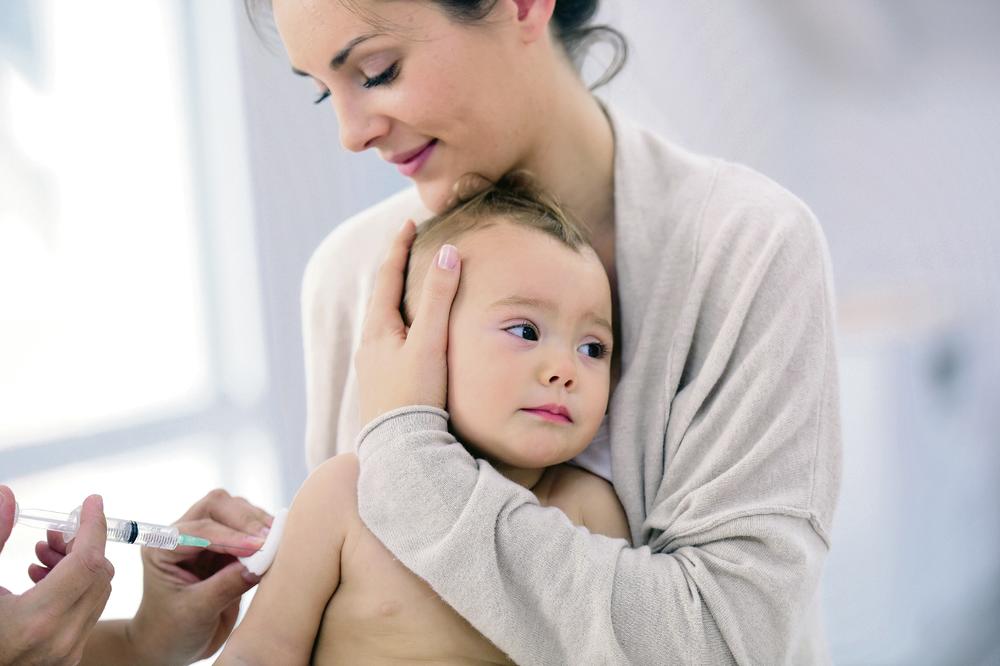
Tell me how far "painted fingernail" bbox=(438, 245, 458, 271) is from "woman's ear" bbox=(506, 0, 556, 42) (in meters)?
0.34

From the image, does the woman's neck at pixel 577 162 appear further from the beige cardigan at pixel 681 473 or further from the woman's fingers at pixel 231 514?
the woman's fingers at pixel 231 514

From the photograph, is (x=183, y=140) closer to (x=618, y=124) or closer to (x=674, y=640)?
(x=618, y=124)

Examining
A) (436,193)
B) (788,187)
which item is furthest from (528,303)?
(788,187)

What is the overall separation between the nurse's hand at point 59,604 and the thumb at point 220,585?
0.30 meters

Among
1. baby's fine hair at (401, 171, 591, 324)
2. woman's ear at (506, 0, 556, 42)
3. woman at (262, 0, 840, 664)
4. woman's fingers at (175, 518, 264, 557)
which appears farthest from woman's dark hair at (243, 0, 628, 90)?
woman's fingers at (175, 518, 264, 557)

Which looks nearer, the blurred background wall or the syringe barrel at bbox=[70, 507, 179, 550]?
the syringe barrel at bbox=[70, 507, 179, 550]

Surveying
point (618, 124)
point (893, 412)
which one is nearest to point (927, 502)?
point (893, 412)

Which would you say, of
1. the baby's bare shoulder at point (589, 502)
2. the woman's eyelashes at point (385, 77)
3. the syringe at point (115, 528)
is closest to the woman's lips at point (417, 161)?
the woman's eyelashes at point (385, 77)

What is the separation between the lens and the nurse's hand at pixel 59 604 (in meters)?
1.00

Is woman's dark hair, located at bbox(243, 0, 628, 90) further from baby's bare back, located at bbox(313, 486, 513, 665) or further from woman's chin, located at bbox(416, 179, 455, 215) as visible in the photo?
baby's bare back, located at bbox(313, 486, 513, 665)

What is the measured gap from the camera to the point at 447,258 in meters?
1.28

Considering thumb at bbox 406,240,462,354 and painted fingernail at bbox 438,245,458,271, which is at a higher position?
painted fingernail at bbox 438,245,458,271

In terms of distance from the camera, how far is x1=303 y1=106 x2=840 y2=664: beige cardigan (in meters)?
1.15

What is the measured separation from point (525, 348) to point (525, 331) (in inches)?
1.3
